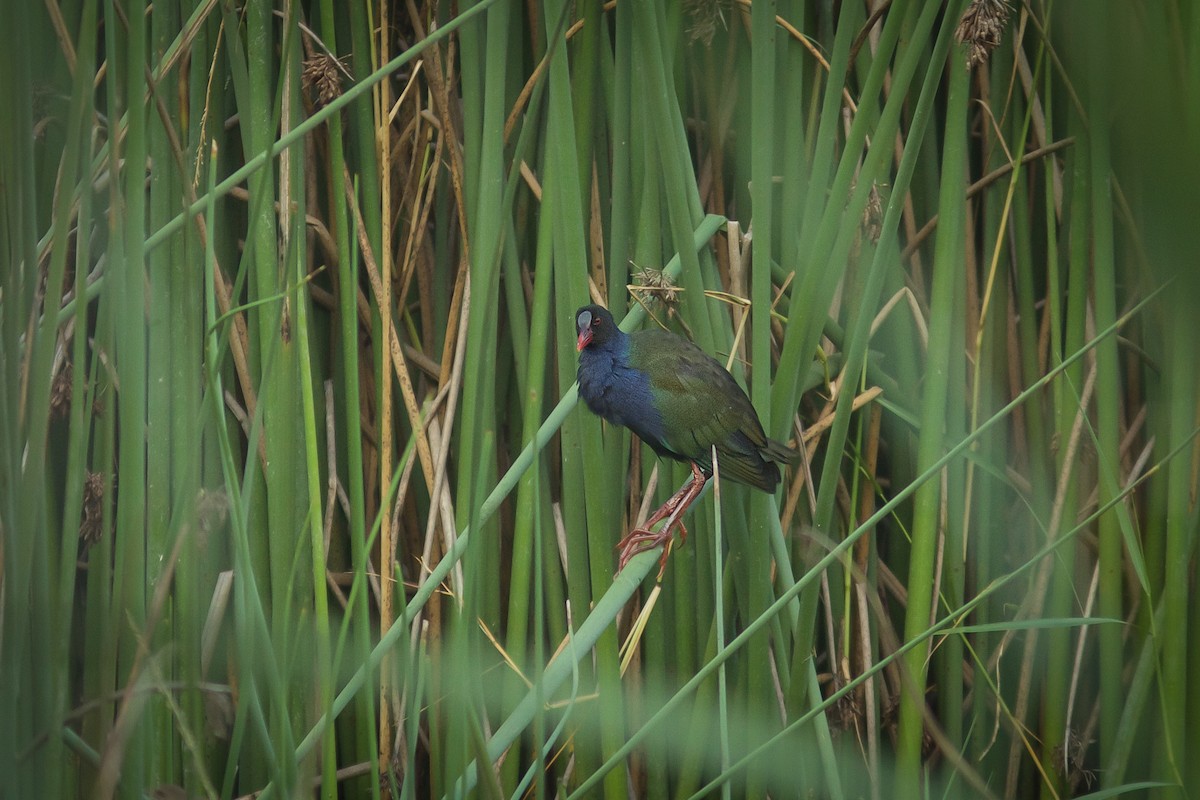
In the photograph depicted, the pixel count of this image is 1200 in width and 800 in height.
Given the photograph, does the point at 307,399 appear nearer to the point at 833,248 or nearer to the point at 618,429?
the point at 618,429

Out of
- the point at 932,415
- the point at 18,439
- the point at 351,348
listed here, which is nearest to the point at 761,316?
the point at 932,415

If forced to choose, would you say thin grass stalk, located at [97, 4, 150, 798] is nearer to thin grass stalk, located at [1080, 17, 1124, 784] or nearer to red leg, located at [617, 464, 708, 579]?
red leg, located at [617, 464, 708, 579]

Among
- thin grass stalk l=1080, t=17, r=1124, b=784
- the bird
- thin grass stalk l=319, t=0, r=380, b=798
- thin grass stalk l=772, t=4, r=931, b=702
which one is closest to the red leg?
the bird

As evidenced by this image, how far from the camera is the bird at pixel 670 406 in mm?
1561

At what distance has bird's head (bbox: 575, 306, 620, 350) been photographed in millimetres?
1595

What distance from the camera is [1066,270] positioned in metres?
1.78

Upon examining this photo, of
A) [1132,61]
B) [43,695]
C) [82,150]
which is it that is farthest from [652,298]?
[1132,61]

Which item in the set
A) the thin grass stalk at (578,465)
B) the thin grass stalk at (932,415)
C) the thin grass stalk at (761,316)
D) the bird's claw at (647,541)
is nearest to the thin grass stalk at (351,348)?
the thin grass stalk at (578,465)

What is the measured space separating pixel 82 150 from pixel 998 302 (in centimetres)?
143

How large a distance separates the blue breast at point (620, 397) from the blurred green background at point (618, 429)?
4cm

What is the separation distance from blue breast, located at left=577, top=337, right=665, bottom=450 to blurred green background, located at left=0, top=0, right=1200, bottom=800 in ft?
0.14

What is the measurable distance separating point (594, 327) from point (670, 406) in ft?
0.56

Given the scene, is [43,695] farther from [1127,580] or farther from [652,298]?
[1127,580]

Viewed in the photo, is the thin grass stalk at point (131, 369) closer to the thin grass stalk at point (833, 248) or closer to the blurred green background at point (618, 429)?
the blurred green background at point (618, 429)
